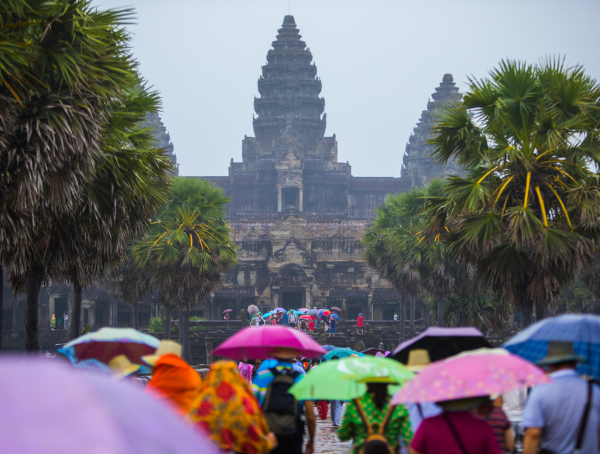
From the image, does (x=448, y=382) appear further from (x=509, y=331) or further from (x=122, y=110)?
(x=509, y=331)

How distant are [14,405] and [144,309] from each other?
44.0m

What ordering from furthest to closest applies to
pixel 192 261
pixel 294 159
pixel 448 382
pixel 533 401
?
pixel 294 159 < pixel 192 261 < pixel 533 401 < pixel 448 382

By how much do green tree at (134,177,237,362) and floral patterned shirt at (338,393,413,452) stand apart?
18817 mm

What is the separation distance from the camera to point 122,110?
1265 centimetres

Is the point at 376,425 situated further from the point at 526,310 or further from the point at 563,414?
the point at 526,310

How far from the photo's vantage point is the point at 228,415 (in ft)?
16.7

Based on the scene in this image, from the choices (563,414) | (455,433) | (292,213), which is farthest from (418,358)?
(292,213)

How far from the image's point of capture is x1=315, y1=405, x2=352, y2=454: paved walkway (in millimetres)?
11148

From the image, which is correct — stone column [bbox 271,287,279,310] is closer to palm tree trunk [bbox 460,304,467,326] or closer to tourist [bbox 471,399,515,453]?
palm tree trunk [bbox 460,304,467,326]

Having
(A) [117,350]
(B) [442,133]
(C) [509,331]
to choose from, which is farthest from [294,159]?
(A) [117,350]

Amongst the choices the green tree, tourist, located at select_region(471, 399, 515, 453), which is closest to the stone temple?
the green tree

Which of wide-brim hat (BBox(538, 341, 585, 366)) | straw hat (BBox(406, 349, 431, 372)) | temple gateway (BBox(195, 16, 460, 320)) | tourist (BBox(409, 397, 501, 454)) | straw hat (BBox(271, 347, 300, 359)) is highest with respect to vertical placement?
temple gateway (BBox(195, 16, 460, 320))

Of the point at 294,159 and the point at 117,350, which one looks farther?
the point at 294,159

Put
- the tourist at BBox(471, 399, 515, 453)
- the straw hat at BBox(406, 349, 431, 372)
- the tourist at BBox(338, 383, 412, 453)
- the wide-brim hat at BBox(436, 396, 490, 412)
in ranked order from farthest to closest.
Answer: the straw hat at BBox(406, 349, 431, 372) → the tourist at BBox(338, 383, 412, 453) → the tourist at BBox(471, 399, 515, 453) → the wide-brim hat at BBox(436, 396, 490, 412)
